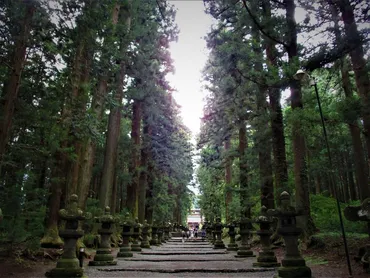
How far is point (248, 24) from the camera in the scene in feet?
42.3

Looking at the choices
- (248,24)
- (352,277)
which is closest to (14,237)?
(352,277)

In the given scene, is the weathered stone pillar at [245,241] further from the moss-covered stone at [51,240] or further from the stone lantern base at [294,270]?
the moss-covered stone at [51,240]

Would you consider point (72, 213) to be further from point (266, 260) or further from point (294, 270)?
point (266, 260)

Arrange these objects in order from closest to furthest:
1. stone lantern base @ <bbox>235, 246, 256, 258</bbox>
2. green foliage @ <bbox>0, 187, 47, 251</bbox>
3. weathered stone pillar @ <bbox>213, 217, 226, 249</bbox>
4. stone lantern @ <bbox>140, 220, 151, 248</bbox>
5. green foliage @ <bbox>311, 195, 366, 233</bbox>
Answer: green foliage @ <bbox>0, 187, 47, 251</bbox> → green foliage @ <bbox>311, 195, 366, 233</bbox> → stone lantern base @ <bbox>235, 246, 256, 258</bbox> → stone lantern @ <bbox>140, 220, 151, 248</bbox> → weathered stone pillar @ <bbox>213, 217, 226, 249</bbox>

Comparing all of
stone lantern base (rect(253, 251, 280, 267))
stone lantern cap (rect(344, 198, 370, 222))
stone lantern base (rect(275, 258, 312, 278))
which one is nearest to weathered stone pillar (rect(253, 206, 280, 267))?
stone lantern base (rect(253, 251, 280, 267))

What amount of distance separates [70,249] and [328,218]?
38.3 ft

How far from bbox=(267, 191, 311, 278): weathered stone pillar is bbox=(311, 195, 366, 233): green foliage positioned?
5790 millimetres

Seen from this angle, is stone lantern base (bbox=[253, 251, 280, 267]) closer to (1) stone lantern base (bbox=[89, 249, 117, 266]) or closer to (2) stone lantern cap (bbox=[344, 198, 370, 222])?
(2) stone lantern cap (bbox=[344, 198, 370, 222])

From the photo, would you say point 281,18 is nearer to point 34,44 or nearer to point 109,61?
point 109,61

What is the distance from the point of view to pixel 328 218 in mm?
13750

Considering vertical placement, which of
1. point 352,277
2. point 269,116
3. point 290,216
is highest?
point 269,116

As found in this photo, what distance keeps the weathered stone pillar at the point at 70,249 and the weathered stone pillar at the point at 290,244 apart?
442cm

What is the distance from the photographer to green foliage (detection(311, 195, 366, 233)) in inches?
455

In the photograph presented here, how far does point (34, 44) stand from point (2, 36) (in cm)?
83
